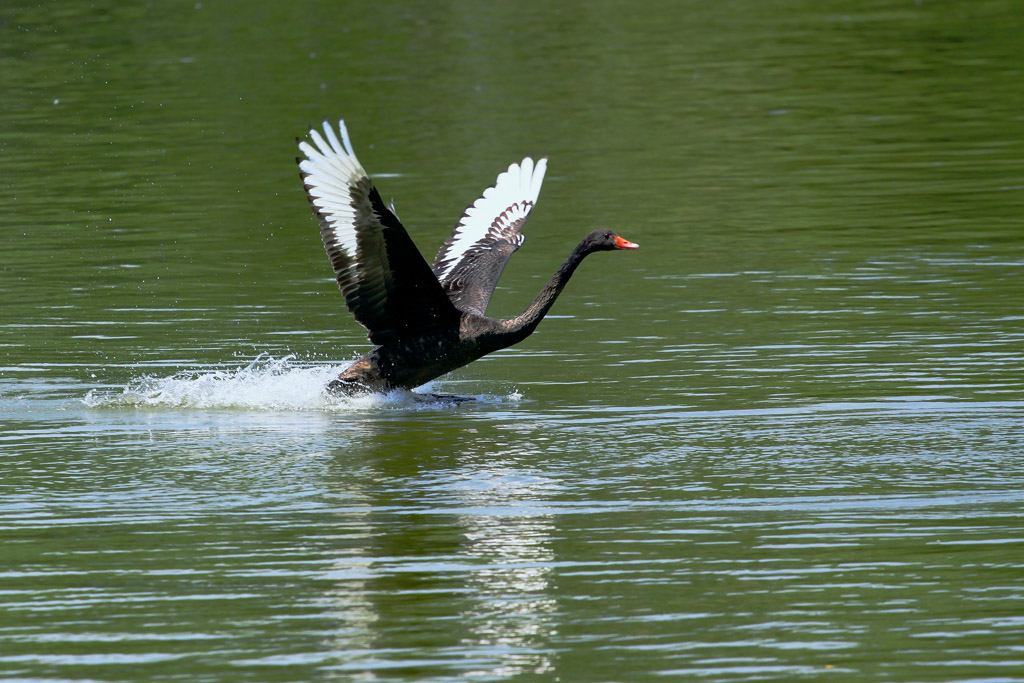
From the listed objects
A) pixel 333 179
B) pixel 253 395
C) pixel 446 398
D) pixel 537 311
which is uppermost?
pixel 333 179

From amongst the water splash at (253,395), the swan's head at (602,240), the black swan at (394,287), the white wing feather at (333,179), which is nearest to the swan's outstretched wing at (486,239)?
the black swan at (394,287)

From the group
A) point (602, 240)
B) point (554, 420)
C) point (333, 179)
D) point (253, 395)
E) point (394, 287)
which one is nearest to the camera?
point (333, 179)

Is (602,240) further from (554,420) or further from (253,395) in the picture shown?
(253,395)

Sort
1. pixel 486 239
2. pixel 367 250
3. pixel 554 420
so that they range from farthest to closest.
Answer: pixel 486 239 < pixel 367 250 < pixel 554 420

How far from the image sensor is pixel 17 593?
7.37 metres

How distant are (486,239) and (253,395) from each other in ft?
9.47

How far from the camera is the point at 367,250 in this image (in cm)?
1091

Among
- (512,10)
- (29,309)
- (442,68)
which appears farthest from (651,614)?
(512,10)

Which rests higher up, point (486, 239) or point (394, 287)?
point (486, 239)

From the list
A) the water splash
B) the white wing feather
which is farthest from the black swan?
the water splash

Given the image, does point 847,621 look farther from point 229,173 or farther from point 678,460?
point 229,173

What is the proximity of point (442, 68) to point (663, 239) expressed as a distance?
60.3 ft

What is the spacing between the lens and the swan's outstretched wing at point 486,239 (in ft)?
41.9

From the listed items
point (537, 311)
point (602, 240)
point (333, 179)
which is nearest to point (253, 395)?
point (333, 179)
